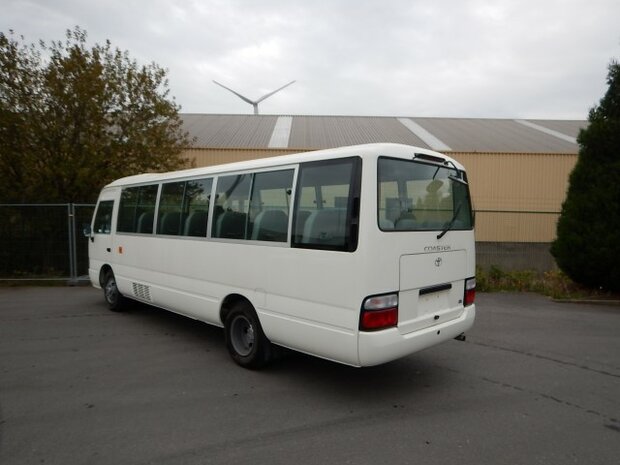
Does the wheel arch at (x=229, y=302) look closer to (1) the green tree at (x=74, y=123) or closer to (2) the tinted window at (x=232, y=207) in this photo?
(2) the tinted window at (x=232, y=207)

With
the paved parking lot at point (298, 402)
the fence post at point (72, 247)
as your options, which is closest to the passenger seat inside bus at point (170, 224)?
the paved parking lot at point (298, 402)

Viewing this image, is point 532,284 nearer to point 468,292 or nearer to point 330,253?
point 468,292

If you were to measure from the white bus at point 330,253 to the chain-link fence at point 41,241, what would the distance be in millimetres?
6290

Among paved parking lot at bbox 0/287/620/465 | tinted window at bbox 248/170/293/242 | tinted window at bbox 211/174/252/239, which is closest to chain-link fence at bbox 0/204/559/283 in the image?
paved parking lot at bbox 0/287/620/465

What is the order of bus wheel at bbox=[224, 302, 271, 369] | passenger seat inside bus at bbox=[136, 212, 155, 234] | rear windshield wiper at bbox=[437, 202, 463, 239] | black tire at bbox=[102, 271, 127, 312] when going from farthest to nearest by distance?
black tire at bbox=[102, 271, 127, 312] → passenger seat inside bus at bbox=[136, 212, 155, 234] → bus wheel at bbox=[224, 302, 271, 369] → rear windshield wiper at bbox=[437, 202, 463, 239]

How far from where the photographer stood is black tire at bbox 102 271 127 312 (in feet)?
23.2

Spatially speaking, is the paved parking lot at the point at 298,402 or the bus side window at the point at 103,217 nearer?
the paved parking lot at the point at 298,402

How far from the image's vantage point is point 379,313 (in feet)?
11.2

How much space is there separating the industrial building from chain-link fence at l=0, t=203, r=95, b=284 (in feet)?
13.5

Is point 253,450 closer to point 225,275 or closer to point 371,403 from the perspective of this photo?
point 371,403

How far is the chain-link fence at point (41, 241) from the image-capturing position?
33.3 feet

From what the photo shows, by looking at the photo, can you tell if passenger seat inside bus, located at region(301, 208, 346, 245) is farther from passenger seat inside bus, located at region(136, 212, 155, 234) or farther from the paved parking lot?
passenger seat inside bus, located at region(136, 212, 155, 234)

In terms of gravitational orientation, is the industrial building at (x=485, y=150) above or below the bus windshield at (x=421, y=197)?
above

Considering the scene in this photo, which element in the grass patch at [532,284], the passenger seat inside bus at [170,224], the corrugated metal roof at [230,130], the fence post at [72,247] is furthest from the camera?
the corrugated metal roof at [230,130]
